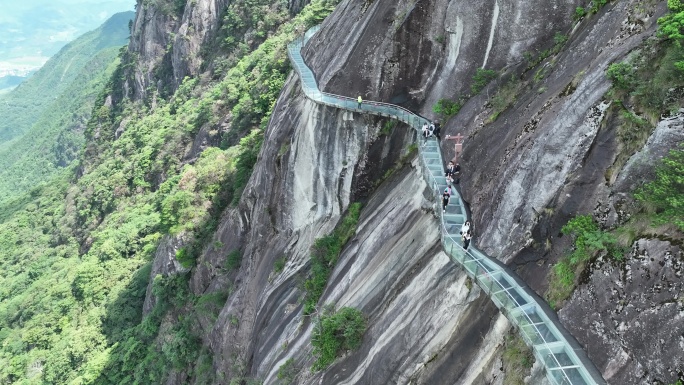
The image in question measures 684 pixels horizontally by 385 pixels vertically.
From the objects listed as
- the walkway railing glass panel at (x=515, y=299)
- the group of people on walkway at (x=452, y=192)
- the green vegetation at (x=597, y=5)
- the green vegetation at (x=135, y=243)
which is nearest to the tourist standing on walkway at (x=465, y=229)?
the group of people on walkway at (x=452, y=192)

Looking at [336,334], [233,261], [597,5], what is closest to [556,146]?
[597,5]

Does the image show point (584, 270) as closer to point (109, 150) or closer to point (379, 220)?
point (379, 220)

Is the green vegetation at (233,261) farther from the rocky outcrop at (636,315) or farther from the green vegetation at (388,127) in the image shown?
the rocky outcrop at (636,315)

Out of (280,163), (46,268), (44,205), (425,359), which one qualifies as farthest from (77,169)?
(425,359)

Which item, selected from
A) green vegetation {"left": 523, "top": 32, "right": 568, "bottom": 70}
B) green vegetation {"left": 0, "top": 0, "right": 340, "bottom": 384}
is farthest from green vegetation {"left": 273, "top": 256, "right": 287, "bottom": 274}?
green vegetation {"left": 523, "top": 32, "right": 568, "bottom": 70}

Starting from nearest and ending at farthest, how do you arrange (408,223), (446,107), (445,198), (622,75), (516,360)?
1. (516,360)
2. (622,75)
3. (445,198)
4. (408,223)
5. (446,107)

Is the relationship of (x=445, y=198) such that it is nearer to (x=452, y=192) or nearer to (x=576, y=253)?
(x=452, y=192)
